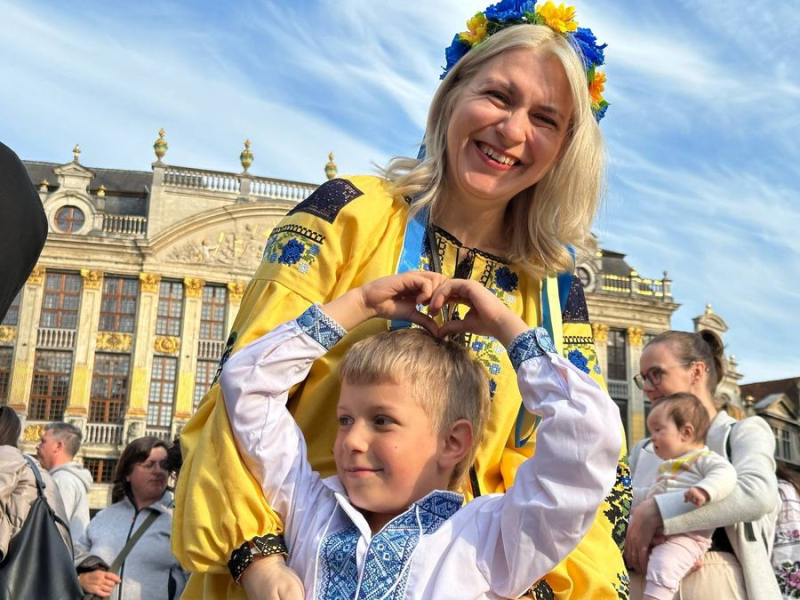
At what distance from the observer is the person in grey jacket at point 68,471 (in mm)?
6152

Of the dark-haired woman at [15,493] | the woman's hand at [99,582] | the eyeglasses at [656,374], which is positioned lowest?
the woman's hand at [99,582]

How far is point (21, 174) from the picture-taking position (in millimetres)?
1378

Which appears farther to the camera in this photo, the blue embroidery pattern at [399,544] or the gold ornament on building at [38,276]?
the gold ornament on building at [38,276]

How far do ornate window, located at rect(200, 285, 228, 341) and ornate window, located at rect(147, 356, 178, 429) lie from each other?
125 cm

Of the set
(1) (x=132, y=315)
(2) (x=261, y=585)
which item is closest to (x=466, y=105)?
(2) (x=261, y=585)

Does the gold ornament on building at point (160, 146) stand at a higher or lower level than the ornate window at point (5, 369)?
higher

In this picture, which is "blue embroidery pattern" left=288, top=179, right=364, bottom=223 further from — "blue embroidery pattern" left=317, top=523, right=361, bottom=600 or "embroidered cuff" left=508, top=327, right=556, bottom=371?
"blue embroidery pattern" left=317, top=523, right=361, bottom=600

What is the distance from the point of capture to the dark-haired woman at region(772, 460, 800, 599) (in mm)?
3562

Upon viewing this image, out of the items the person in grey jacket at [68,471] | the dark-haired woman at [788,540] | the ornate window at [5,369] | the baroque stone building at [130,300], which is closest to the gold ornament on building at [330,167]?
the baroque stone building at [130,300]

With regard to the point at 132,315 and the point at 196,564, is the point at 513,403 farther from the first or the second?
the point at 132,315

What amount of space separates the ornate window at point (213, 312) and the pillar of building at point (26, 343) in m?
4.54

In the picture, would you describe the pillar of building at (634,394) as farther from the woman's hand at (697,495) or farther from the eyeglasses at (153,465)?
the woman's hand at (697,495)

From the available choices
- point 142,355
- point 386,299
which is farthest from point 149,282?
point 386,299

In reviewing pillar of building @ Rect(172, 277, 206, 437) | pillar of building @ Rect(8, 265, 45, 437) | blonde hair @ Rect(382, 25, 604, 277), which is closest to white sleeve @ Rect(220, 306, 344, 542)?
blonde hair @ Rect(382, 25, 604, 277)
